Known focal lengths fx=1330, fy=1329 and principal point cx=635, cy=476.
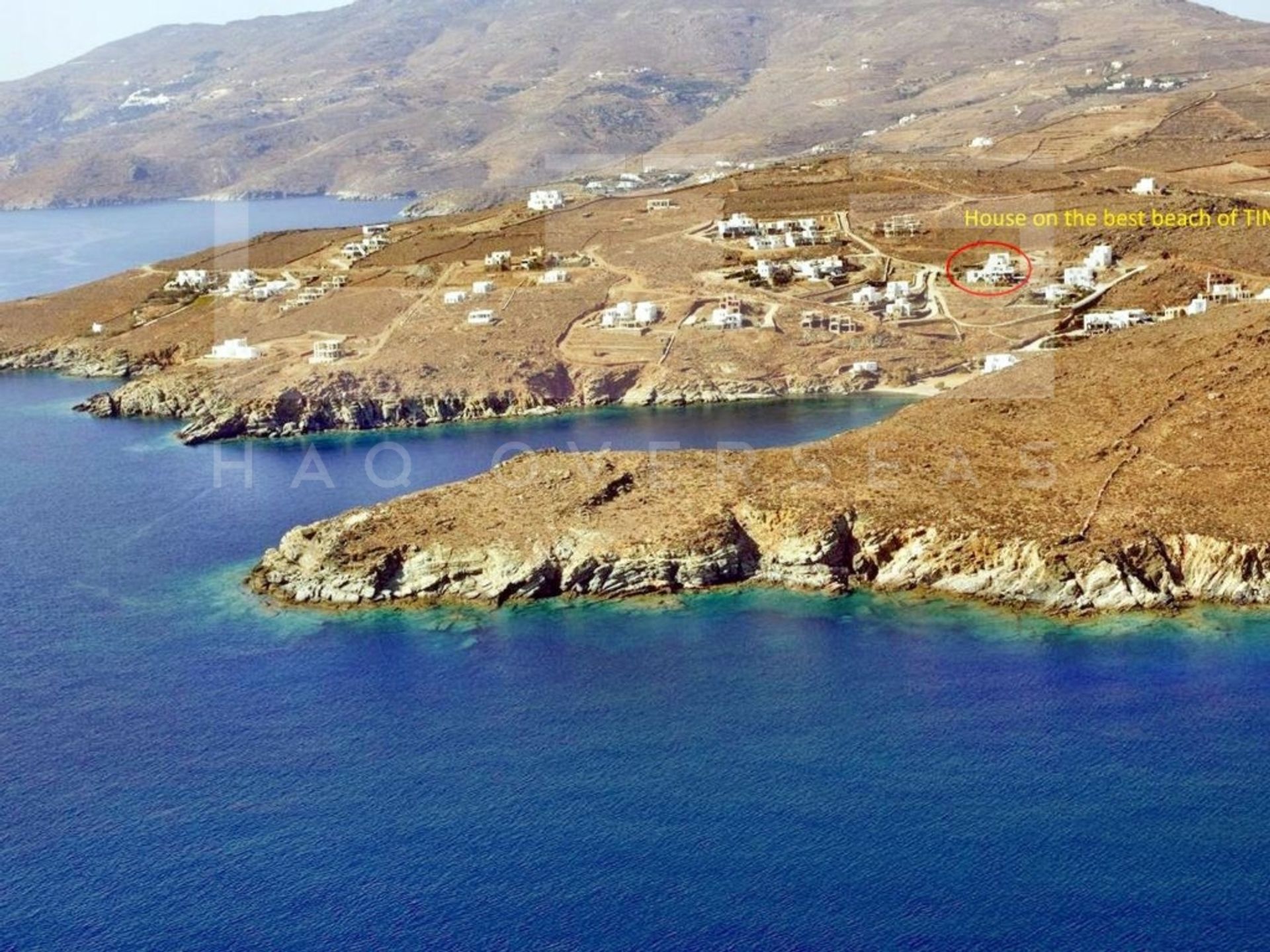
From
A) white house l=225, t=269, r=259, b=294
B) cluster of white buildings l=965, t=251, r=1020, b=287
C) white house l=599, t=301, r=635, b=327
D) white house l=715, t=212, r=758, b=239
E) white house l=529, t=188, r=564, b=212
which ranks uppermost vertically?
white house l=529, t=188, r=564, b=212

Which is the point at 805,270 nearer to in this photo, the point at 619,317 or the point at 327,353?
the point at 619,317

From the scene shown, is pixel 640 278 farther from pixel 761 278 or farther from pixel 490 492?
pixel 490 492

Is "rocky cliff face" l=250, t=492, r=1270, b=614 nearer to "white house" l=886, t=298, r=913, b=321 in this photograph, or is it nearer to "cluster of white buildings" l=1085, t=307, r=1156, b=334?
"cluster of white buildings" l=1085, t=307, r=1156, b=334

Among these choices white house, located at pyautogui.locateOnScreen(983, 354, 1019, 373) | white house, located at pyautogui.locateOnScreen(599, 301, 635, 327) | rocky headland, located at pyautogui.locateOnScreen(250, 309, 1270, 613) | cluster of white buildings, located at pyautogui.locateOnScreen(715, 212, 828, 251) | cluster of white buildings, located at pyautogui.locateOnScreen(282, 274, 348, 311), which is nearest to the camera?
rocky headland, located at pyautogui.locateOnScreen(250, 309, 1270, 613)

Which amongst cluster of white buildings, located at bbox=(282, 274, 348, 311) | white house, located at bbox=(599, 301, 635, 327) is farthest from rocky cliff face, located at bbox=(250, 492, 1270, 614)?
cluster of white buildings, located at bbox=(282, 274, 348, 311)

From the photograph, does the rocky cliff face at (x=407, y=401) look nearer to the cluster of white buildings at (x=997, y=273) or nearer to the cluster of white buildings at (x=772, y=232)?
the cluster of white buildings at (x=997, y=273)

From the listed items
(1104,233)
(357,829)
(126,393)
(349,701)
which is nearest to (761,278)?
(1104,233)
